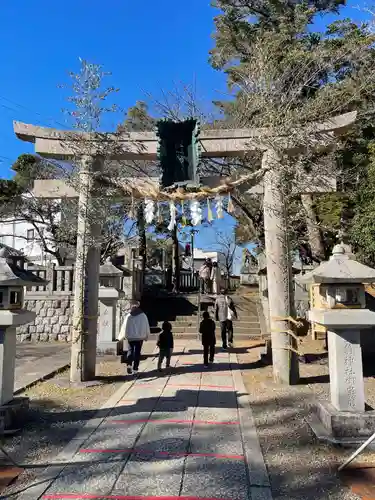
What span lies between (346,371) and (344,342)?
38 cm

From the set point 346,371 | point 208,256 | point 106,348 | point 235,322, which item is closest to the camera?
point 346,371

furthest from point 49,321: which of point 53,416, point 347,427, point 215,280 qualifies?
point 347,427

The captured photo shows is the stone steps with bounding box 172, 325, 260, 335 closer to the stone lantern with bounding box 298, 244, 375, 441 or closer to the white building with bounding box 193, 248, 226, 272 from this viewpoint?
the stone lantern with bounding box 298, 244, 375, 441

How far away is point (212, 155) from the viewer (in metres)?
7.94

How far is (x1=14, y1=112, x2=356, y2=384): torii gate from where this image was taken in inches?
289

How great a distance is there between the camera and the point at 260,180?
793 cm

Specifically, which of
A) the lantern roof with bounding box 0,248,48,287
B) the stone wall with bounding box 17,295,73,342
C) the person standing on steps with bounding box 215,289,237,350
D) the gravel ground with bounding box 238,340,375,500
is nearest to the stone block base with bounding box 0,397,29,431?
the lantern roof with bounding box 0,248,48,287

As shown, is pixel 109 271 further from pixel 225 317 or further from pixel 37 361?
pixel 225 317

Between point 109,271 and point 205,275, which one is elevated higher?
point 205,275

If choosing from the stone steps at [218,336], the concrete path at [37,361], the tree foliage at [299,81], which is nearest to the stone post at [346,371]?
the tree foliage at [299,81]

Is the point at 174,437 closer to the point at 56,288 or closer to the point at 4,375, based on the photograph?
the point at 4,375

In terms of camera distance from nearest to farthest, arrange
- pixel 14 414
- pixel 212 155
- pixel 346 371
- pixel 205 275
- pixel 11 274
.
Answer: pixel 346 371
pixel 14 414
pixel 11 274
pixel 212 155
pixel 205 275

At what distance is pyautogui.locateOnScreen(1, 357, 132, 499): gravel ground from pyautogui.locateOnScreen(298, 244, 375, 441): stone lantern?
11.1ft

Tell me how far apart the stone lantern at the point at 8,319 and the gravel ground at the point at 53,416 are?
456 millimetres
